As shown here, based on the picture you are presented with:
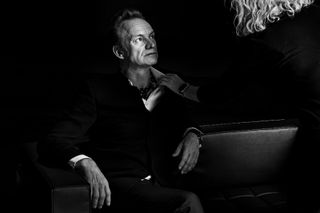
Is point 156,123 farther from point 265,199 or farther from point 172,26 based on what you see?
point 172,26

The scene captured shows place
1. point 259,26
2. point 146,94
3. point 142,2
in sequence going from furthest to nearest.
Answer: point 142,2 → point 146,94 → point 259,26

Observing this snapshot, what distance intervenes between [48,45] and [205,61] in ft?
3.00

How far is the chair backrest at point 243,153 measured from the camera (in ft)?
7.89

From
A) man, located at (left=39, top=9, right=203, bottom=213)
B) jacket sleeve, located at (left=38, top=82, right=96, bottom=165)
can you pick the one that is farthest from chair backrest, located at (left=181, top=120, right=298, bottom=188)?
jacket sleeve, located at (left=38, top=82, right=96, bottom=165)

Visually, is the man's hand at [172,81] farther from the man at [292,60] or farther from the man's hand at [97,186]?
the man's hand at [97,186]

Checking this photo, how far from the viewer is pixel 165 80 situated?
7.54 feet

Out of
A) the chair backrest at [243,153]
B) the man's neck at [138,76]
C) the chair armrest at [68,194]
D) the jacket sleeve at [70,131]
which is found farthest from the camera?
the chair backrest at [243,153]

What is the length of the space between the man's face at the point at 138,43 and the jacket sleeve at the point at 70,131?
0.22 m

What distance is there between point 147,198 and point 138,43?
645 mm

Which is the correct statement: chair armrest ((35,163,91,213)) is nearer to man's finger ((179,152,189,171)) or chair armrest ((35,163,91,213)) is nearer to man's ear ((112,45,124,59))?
man's finger ((179,152,189,171))

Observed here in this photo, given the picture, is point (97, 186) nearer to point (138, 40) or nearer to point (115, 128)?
point (115, 128)

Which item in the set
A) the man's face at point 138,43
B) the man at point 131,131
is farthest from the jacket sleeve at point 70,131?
the man's face at point 138,43

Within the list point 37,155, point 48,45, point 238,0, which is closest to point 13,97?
point 48,45

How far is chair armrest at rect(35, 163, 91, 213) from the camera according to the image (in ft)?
5.90
